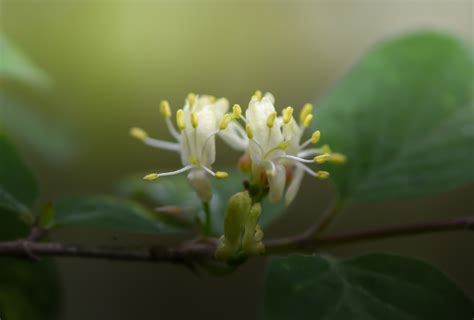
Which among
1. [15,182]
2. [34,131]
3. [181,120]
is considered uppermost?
[181,120]

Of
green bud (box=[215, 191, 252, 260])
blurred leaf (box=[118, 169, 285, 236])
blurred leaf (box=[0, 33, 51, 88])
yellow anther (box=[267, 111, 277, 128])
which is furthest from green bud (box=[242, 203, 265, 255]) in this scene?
blurred leaf (box=[0, 33, 51, 88])

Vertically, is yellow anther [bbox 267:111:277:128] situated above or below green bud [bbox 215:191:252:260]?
above

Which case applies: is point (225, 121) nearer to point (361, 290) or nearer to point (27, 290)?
point (361, 290)

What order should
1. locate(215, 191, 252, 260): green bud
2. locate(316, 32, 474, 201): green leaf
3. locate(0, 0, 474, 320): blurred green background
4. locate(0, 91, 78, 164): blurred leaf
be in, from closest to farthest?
locate(215, 191, 252, 260): green bud
locate(316, 32, 474, 201): green leaf
locate(0, 91, 78, 164): blurred leaf
locate(0, 0, 474, 320): blurred green background

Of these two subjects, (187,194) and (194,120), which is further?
(187,194)

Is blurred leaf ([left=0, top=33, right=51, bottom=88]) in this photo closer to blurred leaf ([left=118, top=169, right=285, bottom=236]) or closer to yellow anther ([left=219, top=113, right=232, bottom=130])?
blurred leaf ([left=118, top=169, right=285, bottom=236])

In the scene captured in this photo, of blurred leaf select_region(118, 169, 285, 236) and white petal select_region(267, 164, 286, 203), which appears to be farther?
blurred leaf select_region(118, 169, 285, 236)

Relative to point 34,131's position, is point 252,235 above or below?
above

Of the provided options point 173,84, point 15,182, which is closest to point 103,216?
point 15,182
